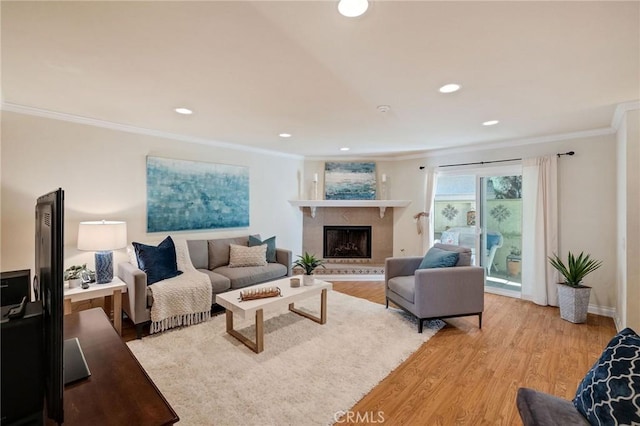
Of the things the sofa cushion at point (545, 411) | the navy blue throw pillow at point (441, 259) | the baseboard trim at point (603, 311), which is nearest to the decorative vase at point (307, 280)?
the navy blue throw pillow at point (441, 259)

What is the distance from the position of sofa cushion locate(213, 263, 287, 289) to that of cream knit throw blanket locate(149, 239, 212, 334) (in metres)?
0.38

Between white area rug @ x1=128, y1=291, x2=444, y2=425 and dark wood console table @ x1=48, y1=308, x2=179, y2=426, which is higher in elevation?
dark wood console table @ x1=48, y1=308, x2=179, y2=426

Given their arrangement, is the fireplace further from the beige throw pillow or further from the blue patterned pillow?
the blue patterned pillow

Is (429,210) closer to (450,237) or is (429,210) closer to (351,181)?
(450,237)

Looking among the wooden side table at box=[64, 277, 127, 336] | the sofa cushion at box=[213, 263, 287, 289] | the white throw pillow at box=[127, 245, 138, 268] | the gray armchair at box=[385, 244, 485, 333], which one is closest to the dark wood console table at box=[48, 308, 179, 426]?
the wooden side table at box=[64, 277, 127, 336]

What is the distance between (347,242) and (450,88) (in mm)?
3779

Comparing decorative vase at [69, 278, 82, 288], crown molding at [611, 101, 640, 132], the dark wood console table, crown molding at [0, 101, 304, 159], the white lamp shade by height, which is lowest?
decorative vase at [69, 278, 82, 288]

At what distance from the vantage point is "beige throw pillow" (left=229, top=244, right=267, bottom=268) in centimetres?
402

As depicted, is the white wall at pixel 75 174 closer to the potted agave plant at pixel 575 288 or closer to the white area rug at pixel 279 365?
the white area rug at pixel 279 365

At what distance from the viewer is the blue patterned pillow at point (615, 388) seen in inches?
40.6

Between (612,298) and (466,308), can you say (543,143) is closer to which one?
(612,298)

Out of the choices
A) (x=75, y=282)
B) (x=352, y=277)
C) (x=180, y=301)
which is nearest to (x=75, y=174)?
(x=75, y=282)

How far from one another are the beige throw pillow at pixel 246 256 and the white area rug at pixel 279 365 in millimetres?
838

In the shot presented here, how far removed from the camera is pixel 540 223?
386 centimetres
